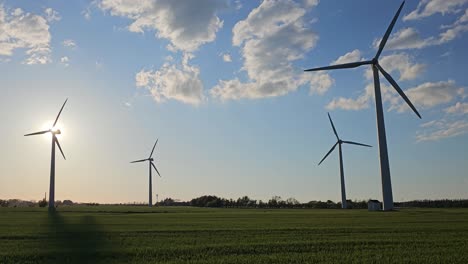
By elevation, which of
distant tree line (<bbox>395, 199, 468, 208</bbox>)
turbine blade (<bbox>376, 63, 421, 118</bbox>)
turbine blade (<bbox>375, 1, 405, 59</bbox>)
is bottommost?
distant tree line (<bbox>395, 199, 468, 208</bbox>)

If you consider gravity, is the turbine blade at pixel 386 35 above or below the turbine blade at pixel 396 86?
above

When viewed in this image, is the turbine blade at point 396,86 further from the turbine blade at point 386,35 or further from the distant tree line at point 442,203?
the distant tree line at point 442,203

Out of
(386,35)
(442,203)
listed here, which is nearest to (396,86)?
(386,35)

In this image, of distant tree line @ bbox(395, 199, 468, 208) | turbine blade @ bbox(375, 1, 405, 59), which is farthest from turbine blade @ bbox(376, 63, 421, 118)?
distant tree line @ bbox(395, 199, 468, 208)

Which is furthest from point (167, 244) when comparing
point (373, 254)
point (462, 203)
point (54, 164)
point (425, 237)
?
point (462, 203)

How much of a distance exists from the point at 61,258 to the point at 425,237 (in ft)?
69.9

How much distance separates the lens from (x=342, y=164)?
123875mm

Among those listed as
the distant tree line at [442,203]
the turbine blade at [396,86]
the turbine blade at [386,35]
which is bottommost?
the distant tree line at [442,203]

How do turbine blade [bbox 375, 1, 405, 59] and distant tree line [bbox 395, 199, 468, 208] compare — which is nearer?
turbine blade [bbox 375, 1, 405, 59]

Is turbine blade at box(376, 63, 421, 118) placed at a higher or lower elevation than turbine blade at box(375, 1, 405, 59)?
lower

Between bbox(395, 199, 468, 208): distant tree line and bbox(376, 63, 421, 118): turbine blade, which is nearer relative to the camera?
bbox(376, 63, 421, 118): turbine blade

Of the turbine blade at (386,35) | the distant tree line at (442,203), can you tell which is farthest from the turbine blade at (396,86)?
the distant tree line at (442,203)

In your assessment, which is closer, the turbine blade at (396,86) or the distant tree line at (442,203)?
the turbine blade at (396,86)

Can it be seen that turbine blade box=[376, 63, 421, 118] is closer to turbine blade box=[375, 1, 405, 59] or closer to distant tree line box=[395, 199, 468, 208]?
turbine blade box=[375, 1, 405, 59]
